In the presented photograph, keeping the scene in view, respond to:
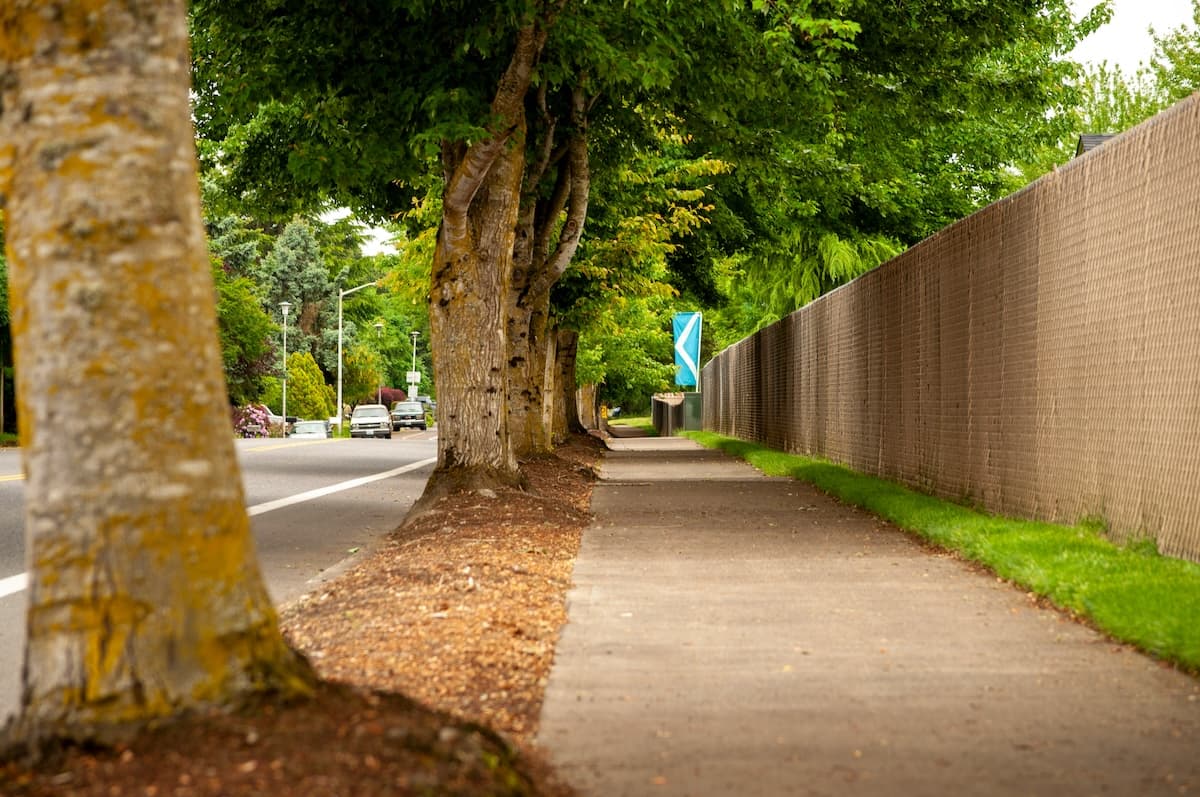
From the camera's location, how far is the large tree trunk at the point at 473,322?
1495cm

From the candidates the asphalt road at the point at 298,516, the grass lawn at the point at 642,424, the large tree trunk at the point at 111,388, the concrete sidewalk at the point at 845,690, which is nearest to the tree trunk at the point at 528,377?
the asphalt road at the point at 298,516

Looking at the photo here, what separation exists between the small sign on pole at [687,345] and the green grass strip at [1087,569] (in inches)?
1287

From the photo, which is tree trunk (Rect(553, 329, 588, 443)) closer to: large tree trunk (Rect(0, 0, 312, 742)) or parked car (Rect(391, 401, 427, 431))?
large tree trunk (Rect(0, 0, 312, 742))

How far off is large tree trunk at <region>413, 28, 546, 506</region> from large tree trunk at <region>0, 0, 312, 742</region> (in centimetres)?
1045

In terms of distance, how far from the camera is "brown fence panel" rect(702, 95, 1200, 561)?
9.12m

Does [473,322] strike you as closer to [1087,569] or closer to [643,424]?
[1087,569]

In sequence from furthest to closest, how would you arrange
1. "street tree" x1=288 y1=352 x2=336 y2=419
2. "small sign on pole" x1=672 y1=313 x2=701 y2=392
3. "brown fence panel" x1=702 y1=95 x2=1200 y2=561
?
"street tree" x1=288 y1=352 x2=336 y2=419 < "small sign on pole" x1=672 y1=313 x2=701 y2=392 < "brown fence panel" x1=702 y1=95 x2=1200 y2=561

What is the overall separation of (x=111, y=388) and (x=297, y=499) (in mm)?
14769

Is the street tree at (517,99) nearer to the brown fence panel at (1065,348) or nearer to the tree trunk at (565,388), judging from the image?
the brown fence panel at (1065,348)

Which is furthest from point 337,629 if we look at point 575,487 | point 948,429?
point 575,487

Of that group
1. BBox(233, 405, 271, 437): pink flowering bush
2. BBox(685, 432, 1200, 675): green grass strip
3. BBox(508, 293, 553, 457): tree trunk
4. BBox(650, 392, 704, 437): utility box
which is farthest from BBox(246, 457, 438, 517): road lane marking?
BBox(233, 405, 271, 437): pink flowering bush

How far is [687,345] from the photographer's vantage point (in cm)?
4797

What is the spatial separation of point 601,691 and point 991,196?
2733cm

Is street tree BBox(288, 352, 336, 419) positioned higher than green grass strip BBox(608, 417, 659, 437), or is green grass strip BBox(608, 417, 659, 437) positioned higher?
street tree BBox(288, 352, 336, 419)
